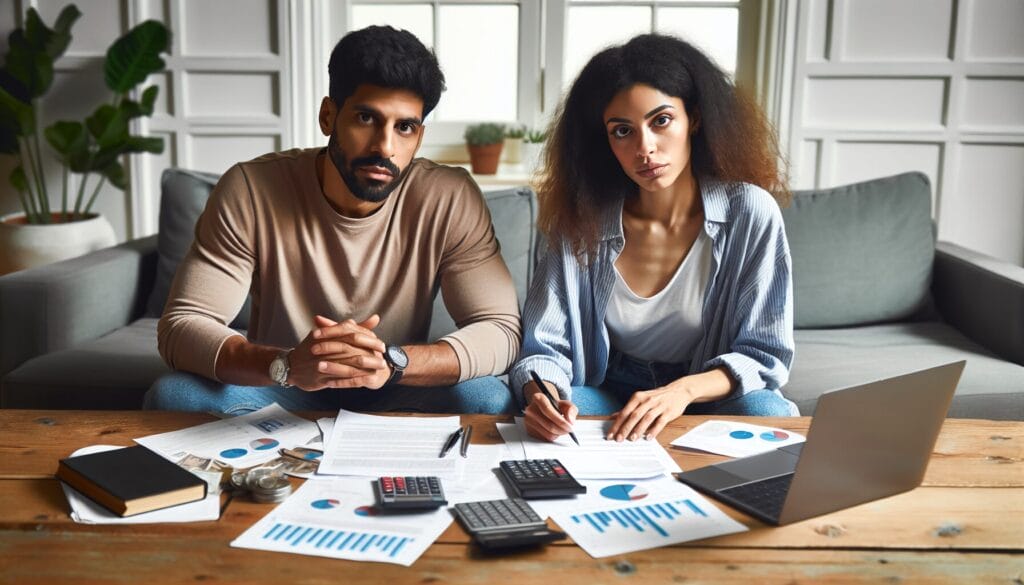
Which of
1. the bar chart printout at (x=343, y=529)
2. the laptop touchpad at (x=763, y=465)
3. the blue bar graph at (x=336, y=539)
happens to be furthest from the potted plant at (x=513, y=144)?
the blue bar graph at (x=336, y=539)

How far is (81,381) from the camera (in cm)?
204

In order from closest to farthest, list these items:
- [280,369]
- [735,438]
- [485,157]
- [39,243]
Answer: [735,438] → [280,369] → [39,243] → [485,157]

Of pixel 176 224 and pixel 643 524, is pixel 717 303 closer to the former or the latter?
pixel 643 524

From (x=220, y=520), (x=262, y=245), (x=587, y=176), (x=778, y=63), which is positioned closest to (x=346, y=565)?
(x=220, y=520)

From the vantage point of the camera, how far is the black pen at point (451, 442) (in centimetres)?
128

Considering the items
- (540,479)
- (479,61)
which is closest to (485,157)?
(479,61)

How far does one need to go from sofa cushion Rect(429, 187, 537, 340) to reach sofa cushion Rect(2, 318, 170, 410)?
2.26 feet

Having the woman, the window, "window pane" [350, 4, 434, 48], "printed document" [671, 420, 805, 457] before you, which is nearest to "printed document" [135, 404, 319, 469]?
the woman

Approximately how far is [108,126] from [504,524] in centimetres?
278

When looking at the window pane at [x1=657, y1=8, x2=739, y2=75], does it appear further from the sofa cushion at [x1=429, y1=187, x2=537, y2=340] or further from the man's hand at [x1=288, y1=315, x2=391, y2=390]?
the man's hand at [x1=288, y1=315, x2=391, y2=390]

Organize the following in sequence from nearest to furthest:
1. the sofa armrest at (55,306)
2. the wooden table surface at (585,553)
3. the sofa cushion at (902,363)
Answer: the wooden table surface at (585,553) < the sofa cushion at (902,363) < the sofa armrest at (55,306)

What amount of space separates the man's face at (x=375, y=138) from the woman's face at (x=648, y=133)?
1.19 ft

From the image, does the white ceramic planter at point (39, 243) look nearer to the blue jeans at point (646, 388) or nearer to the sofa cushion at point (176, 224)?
the sofa cushion at point (176, 224)

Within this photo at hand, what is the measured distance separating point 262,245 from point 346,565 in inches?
36.5
